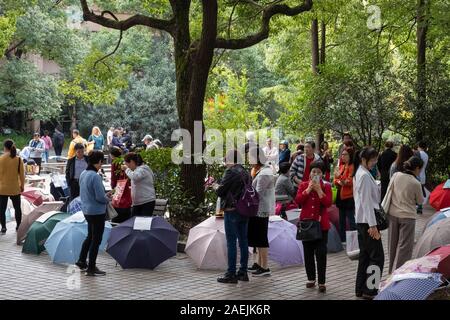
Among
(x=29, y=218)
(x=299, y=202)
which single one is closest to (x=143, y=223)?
(x=299, y=202)

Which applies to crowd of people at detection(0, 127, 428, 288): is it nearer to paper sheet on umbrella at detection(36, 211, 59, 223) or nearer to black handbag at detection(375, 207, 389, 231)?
black handbag at detection(375, 207, 389, 231)

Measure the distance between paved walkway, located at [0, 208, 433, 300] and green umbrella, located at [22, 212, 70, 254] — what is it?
345mm

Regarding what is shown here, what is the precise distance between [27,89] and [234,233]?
29805 mm

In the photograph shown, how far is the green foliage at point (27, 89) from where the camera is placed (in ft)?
126

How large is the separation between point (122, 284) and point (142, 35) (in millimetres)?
35216

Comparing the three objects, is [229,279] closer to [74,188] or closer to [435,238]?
[435,238]

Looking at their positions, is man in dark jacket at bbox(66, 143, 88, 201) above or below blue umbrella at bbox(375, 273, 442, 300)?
above

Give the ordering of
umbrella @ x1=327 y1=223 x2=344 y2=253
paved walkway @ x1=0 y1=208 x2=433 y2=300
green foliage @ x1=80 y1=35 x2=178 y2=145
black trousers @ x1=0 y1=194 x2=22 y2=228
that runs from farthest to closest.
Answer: green foliage @ x1=80 y1=35 x2=178 y2=145
black trousers @ x1=0 y1=194 x2=22 y2=228
umbrella @ x1=327 y1=223 x2=344 y2=253
paved walkway @ x1=0 y1=208 x2=433 y2=300

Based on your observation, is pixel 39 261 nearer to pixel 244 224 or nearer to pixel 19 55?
pixel 244 224

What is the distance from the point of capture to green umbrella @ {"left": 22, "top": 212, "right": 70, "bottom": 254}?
12.8 meters

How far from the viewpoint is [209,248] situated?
11.8 m

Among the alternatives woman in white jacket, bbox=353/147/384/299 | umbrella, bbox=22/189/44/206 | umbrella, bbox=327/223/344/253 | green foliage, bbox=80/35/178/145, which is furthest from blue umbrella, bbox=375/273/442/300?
green foliage, bbox=80/35/178/145

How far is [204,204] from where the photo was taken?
47.9 feet

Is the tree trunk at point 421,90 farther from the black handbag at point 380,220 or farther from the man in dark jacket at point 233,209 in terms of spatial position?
A: the black handbag at point 380,220
